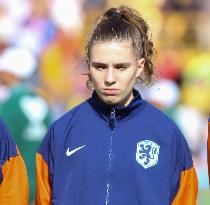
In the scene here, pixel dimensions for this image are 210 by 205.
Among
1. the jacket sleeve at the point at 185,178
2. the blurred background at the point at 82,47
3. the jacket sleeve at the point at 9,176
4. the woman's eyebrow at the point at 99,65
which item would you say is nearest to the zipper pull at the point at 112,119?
the woman's eyebrow at the point at 99,65

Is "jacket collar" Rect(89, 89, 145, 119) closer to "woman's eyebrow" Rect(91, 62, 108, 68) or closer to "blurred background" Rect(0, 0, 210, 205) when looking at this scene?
"woman's eyebrow" Rect(91, 62, 108, 68)

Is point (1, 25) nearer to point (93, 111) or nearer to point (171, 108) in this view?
point (171, 108)

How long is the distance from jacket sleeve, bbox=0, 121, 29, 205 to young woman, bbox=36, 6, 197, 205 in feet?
0.53

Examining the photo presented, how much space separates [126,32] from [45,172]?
0.97 metres

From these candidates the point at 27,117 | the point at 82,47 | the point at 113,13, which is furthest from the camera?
the point at 82,47

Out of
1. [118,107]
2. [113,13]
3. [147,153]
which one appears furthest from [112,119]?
[113,13]

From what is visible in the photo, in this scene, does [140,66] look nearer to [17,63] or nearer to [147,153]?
[147,153]

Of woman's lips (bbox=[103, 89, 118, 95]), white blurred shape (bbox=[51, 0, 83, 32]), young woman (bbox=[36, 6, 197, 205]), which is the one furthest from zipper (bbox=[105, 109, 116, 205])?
white blurred shape (bbox=[51, 0, 83, 32])

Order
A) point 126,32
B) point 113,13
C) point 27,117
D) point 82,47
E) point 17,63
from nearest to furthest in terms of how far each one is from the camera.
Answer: point 126,32 → point 113,13 → point 27,117 → point 17,63 → point 82,47

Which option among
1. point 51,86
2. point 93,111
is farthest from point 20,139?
point 51,86

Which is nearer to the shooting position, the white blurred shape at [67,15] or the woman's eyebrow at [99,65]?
the woman's eyebrow at [99,65]

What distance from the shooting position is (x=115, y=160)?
15.7ft

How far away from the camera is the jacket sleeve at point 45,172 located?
485 centimetres

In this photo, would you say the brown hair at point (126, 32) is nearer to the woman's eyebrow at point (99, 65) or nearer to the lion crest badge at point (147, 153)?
the woman's eyebrow at point (99, 65)
